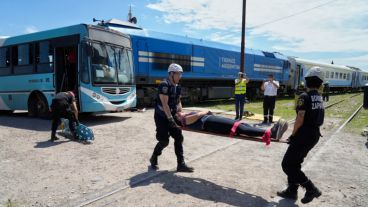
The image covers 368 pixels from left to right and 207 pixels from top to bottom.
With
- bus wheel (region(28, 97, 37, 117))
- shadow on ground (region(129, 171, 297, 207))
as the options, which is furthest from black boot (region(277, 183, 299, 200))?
bus wheel (region(28, 97, 37, 117))

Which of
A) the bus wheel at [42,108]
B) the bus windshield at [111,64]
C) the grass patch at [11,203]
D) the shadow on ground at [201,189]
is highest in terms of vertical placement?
the bus windshield at [111,64]

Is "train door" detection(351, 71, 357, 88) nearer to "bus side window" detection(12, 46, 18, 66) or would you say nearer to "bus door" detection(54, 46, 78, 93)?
"bus door" detection(54, 46, 78, 93)

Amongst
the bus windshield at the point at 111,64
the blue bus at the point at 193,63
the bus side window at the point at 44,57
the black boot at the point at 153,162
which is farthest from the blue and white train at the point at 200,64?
the black boot at the point at 153,162

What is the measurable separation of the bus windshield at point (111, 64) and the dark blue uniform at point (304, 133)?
7.30 metres

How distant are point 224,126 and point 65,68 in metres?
7.49

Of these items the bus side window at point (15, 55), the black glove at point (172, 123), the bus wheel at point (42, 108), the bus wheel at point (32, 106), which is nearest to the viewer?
the black glove at point (172, 123)

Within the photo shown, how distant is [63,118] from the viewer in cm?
802

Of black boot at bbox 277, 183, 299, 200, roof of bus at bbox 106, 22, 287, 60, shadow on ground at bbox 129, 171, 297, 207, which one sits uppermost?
roof of bus at bbox 106, 22, 287, 60

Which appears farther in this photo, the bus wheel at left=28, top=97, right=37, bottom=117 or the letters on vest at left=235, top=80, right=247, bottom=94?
the letters on vest at left=235, top=80, right=247, bottom=94

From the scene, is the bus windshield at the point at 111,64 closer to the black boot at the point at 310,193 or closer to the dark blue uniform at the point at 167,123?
the dark blue uniform at the point at 167,123

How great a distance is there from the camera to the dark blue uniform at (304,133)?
4.06 metres

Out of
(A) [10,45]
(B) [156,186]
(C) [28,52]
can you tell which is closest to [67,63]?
(C) [28,52]

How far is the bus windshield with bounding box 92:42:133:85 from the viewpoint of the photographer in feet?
33.2

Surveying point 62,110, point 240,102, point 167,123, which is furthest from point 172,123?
point 240,102
